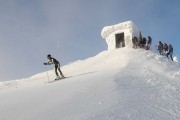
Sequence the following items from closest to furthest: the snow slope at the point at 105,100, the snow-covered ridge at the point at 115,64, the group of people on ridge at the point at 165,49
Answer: the snow slope at the point at 105,100, the snow-covered ridge at the point at 115,64, the group of people on ridge at the point at 165,49

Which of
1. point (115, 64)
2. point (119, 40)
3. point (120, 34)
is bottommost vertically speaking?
point (115, 64)

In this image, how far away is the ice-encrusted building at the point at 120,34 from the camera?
121ft

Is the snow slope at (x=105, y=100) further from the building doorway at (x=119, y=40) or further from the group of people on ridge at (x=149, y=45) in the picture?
the building doorway at (x=119, y=40)

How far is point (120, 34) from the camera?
127 ft

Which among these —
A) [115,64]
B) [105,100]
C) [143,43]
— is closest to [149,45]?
[143,43]

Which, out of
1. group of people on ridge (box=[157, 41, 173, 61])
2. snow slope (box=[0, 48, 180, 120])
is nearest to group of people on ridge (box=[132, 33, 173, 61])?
group of people on ridge (box=[157, 41, 173, 61])

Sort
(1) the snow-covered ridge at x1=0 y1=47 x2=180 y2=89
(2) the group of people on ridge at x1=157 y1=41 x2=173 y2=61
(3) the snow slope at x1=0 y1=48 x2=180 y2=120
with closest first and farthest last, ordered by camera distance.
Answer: (3) the snow slope at x1=0 y1=48 x2=180 y2=120 < (1) the snow-covered ridge at x1=0 y1=47 x2=180 y2=89 < (2) the group of people on ridge at x1=157 y1=41 x2=173 y2=61

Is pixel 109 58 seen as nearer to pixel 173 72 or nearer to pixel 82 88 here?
pixel 173 72

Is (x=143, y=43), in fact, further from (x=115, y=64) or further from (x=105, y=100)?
(x=105, y=100)

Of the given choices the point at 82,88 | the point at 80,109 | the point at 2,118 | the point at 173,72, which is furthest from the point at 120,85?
the point at 173,72

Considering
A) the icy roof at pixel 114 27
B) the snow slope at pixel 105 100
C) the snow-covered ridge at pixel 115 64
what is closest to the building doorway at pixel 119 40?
the icy roof at pixel 114 27

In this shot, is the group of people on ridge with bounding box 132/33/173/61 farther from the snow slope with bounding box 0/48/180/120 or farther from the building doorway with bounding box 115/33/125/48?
the snow slope with bounding box 0/48/180/120

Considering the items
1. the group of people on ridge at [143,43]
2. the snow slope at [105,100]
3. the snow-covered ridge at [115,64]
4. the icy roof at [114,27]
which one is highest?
the icy roof at [114,27]

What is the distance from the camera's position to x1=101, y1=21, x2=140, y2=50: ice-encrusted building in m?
36.9
